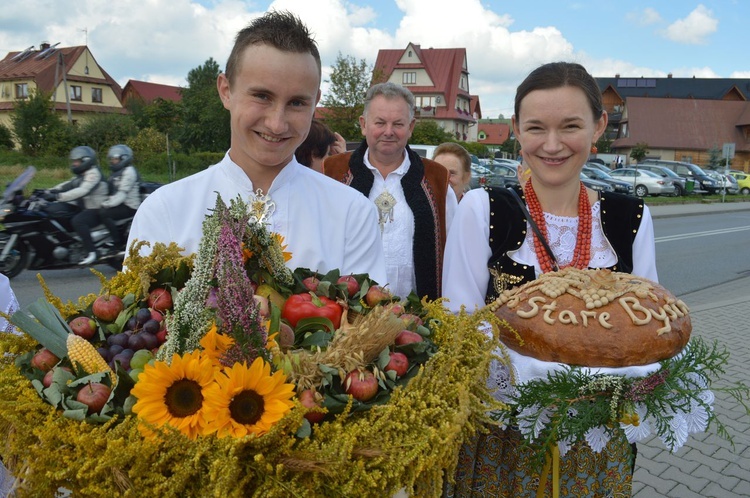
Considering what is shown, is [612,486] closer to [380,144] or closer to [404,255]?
[404,255]

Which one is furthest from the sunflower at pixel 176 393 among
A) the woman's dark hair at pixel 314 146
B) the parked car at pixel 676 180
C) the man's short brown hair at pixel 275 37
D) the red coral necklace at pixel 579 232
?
the parked car at pixel 676 180

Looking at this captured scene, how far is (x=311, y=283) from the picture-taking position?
1.70 metres

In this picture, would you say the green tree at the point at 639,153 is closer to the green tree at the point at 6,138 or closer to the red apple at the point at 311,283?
the green tree at the point at 6,138

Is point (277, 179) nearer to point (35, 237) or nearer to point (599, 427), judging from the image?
point (599, 427)

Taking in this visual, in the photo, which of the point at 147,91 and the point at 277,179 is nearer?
the point at 277,179

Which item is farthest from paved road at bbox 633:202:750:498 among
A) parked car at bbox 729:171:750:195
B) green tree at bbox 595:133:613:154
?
green tree at bbox 595:133:613:154

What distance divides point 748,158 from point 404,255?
209 ft

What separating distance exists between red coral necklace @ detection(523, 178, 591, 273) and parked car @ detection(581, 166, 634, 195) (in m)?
26.7

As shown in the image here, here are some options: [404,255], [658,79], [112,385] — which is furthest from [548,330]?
[658,79]

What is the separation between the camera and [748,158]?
186 ft

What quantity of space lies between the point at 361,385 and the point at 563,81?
1.46m

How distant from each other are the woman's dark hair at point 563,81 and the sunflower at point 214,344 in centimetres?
153

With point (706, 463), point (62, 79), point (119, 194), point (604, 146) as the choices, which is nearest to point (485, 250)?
point (706, 463)

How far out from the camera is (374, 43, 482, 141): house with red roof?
196ft
